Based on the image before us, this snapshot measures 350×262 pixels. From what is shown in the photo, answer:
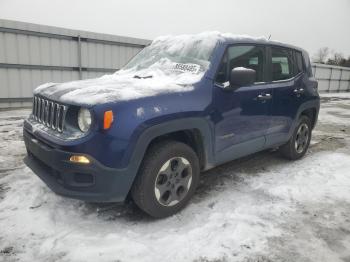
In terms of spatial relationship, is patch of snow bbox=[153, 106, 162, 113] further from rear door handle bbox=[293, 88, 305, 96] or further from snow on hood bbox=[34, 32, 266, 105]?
rear door handle bbox=[293, 88, 305, 96]

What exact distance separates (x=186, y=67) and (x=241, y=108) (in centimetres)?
79

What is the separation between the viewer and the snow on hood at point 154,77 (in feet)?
9.49

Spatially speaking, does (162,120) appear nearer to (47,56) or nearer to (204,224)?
(204,224)

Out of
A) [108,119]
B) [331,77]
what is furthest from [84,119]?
[331,77]

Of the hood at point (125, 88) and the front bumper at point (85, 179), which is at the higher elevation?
the hood at point (125, 88)

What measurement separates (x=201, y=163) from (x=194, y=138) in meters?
0.31

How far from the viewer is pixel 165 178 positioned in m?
3.15

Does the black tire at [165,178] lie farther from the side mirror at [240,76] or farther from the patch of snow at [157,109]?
the side mirror at [240,76]

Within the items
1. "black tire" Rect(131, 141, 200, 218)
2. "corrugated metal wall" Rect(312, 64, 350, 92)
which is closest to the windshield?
"black tire" Rect(131, 141, 200, 218)

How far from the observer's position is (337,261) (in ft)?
8.54

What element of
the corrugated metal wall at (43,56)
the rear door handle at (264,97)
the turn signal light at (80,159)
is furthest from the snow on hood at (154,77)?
the corrugated metal wall at (43,56)

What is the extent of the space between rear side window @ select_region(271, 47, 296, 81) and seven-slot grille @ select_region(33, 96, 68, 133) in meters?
2.83

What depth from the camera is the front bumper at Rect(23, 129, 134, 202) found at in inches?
106

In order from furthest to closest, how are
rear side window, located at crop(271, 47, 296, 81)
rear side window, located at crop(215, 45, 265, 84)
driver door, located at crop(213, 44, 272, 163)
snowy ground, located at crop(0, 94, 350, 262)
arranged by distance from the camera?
rear side window, located at crop(271, 47, 296, 81) < rear side window, located at crop(215, 45, 265, 84) < driver door, located at crop(213, 44, 272, 163) < snowy ground, located at crop(0, 94, 350, 262)
